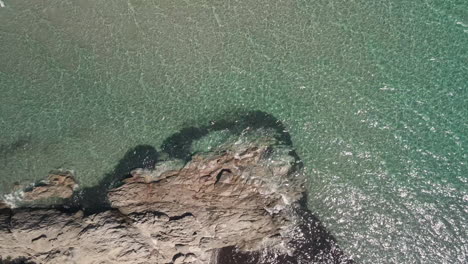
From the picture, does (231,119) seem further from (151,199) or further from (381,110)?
(381,110)

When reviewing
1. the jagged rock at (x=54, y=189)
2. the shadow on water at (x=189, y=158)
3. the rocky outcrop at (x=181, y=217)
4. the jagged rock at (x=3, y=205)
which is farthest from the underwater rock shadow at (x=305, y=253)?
the jagged rock at (x=3, y=205)

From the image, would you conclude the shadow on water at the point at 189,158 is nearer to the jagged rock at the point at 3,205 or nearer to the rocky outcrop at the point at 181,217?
the rocky outcrop at the point at 181,217

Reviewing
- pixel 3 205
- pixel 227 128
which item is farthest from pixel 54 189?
pixel 227 128

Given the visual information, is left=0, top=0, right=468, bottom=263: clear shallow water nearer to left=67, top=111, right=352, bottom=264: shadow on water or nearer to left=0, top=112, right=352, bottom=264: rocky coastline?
left=67, top=111, right=352, bottom=264: shadow on water

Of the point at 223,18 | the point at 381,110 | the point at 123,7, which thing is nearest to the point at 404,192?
the point at 381,110

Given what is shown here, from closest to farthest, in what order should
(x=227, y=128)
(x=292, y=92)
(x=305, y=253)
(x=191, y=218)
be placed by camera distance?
1. (x=305, y=253)
2. (x=191, y=218)
3. (x=227, y=128)
4. (x=292, y=92)

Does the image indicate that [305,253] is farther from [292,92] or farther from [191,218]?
[292,92]

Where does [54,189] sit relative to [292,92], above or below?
above
